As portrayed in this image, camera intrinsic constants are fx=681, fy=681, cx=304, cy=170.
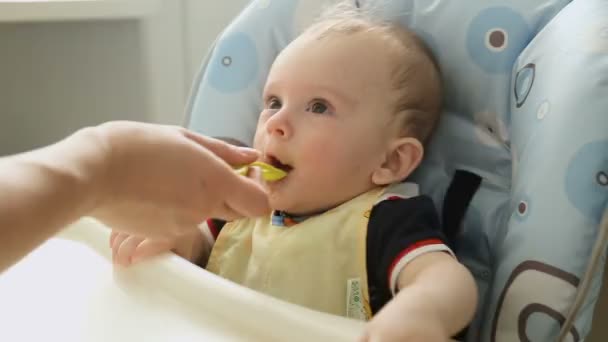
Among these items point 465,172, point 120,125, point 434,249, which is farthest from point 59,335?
point 465,172

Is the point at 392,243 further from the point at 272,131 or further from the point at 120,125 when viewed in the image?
the point at 120,125

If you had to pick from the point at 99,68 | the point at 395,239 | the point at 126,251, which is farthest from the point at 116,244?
the point at 99,68

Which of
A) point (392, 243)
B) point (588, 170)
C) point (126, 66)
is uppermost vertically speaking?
point (588, 170)

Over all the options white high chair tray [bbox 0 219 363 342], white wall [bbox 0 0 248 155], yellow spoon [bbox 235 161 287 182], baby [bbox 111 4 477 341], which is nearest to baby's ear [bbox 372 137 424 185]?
baby [bbox 111 4 477 341]

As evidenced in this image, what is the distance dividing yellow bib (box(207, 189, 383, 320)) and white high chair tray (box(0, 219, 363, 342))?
3.7 inches

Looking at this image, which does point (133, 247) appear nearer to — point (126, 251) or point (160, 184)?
point (126, 251)

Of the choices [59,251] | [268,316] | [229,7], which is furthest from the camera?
[229,7]

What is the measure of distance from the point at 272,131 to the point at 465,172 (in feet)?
0.78

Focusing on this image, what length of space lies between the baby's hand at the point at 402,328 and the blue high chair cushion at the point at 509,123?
147 millimetres

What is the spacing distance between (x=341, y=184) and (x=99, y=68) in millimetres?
867

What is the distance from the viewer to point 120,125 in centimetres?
48

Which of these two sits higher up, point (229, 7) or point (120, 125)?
point (120, 125)

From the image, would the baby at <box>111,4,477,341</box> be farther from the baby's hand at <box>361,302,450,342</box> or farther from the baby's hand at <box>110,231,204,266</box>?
the baby's hand at <box>361,302,450,342</box>

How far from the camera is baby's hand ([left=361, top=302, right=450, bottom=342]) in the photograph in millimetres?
491
